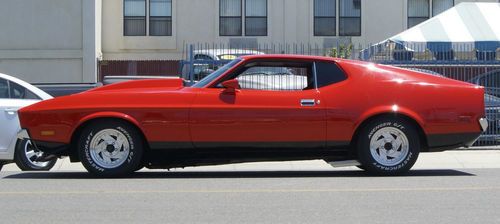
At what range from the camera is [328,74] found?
33.2 feet

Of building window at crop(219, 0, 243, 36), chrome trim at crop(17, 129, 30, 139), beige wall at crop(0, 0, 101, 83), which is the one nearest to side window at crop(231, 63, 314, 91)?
chrome trim at crop(17, 129, 30, 139)

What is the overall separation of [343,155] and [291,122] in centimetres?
93

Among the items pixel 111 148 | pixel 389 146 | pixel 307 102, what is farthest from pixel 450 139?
pixel 111 148

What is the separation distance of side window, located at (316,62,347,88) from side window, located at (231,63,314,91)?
118 millimetres

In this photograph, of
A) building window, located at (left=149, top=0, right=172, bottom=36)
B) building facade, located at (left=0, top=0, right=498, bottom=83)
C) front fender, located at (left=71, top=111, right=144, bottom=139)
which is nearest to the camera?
front fender, located at (left=71, top=111, right=144, bottom=139)

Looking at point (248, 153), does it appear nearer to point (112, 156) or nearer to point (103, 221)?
point (112, 156)

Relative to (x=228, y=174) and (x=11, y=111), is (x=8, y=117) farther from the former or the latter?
(x=228, y=174)

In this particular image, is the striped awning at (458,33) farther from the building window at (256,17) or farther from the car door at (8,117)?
the building window at (256,17)

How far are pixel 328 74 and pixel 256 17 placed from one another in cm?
2248

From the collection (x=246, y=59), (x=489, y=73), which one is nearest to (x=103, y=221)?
(x=246, y=59)

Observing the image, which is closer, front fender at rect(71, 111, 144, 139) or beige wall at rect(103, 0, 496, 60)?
front fender at rect(71, 111, 144, 139)

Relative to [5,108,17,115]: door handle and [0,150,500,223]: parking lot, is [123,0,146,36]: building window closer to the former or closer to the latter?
[0,150,500,223]: parking lot

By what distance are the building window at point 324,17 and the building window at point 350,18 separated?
31 centimetres

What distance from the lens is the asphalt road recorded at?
730 centimetres
